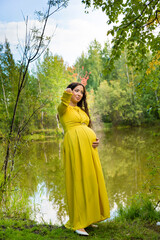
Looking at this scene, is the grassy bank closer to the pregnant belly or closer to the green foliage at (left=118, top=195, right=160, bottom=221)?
the green foliage at (left=118, top=195, right=160, bottom=221)

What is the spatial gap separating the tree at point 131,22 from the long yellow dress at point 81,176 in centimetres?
90

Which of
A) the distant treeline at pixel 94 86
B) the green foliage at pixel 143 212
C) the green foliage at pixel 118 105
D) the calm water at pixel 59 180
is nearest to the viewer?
the green foliage at pixel 143 212

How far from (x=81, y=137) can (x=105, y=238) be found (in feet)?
3.64

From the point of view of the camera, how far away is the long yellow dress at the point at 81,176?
2396mm

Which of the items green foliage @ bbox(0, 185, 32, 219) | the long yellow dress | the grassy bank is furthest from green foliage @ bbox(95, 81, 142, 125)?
the long yellow dress

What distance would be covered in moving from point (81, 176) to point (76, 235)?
0.62m

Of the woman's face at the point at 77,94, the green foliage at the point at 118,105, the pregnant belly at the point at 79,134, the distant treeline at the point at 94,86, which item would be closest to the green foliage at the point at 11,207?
the pregnant belly at the point at 79,134

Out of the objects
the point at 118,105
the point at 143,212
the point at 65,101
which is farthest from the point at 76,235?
the point at 118,105

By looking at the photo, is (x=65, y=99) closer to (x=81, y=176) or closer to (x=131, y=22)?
(x=81, y=176)

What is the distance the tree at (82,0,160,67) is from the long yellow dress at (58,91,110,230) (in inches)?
35.4

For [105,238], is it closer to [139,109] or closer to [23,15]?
[23,15]

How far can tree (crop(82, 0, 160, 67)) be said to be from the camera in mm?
2598

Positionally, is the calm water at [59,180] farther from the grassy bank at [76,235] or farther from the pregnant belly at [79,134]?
the pregnant belly at [79,134]

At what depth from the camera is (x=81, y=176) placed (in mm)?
2455
